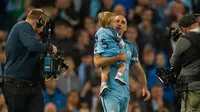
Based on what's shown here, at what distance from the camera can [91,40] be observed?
15.1 metres

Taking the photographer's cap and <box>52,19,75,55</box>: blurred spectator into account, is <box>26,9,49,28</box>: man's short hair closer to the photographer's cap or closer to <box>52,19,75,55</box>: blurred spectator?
the photographer's cap

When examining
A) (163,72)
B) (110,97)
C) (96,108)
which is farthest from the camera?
(96,108)

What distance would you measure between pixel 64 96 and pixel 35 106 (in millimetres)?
4154

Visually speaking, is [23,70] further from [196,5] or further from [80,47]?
[196,5]

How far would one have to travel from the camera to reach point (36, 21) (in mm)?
10078

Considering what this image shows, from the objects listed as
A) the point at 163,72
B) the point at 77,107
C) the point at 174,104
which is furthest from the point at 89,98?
the point at 163,72

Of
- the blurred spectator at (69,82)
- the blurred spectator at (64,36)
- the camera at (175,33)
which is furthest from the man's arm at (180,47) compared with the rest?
the blurred spectator at (64,36)

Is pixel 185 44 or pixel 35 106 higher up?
pixel 185 44

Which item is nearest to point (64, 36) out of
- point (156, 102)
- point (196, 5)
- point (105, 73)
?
point (156, 102)

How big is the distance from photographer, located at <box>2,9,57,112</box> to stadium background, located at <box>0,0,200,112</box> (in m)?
3.34

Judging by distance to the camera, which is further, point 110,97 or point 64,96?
point 64,96

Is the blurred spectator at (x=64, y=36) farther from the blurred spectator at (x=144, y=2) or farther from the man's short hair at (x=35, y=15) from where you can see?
the man's short hair at (x=35, y=15)

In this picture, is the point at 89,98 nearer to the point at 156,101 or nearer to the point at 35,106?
the point at 156,101

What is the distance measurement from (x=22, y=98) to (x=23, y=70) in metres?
0.37
